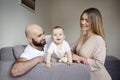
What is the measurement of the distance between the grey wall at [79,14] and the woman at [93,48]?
2926 mm

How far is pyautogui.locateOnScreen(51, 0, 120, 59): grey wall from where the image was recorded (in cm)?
474

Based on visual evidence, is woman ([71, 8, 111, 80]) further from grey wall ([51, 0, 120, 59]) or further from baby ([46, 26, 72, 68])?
grey wall ([51, 0, 120, 59])

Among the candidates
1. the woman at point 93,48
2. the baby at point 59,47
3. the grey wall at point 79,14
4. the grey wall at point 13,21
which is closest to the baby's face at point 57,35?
the baby at point 59,47

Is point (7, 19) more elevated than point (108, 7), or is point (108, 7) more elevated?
point (108, 7)

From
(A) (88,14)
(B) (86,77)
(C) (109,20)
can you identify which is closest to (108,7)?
(C) (109,20)

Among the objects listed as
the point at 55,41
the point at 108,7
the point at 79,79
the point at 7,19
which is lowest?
the point at 79,79

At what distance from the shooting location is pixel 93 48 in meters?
1.86

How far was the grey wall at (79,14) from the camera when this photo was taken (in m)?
4.74

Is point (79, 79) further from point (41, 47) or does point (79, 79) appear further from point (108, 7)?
point (108, 7)

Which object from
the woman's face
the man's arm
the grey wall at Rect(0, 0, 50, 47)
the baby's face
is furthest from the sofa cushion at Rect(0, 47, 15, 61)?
the woman's face

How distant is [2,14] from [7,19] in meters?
0.13

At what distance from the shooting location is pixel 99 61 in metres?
1.83

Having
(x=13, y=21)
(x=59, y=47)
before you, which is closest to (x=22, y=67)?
(x=59, y=47)

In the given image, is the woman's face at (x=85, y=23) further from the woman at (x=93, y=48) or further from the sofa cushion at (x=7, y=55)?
the sofa cushion at (x=7, y=55)
